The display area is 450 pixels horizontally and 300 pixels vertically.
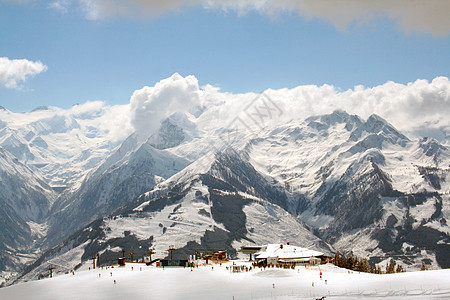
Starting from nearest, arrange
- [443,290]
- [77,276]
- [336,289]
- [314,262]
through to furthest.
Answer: [443,290] < [336,289] < [77,276] < [314,262]

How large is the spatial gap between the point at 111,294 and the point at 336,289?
4965 centimetres

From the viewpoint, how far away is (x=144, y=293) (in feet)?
426

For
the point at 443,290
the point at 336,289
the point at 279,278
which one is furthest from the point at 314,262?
the point at 443,290

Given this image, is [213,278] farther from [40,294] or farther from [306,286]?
[40,294]

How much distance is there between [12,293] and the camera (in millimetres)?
143375

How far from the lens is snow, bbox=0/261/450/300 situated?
11444 centimetres

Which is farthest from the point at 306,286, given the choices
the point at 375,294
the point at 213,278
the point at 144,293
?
the point at 144,293

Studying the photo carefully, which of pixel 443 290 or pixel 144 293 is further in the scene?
pixel 144 293

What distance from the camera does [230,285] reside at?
13250 cm

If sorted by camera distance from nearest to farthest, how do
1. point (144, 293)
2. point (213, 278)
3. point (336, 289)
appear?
point (336, 289) → point (144, 293) → point (213, 278)

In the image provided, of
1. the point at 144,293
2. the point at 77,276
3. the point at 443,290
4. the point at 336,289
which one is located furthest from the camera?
the point at 77,276

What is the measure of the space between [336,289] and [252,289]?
18005 mm

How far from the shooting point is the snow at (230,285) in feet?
375

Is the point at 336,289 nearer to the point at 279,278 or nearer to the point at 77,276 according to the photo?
the point at 279,278
